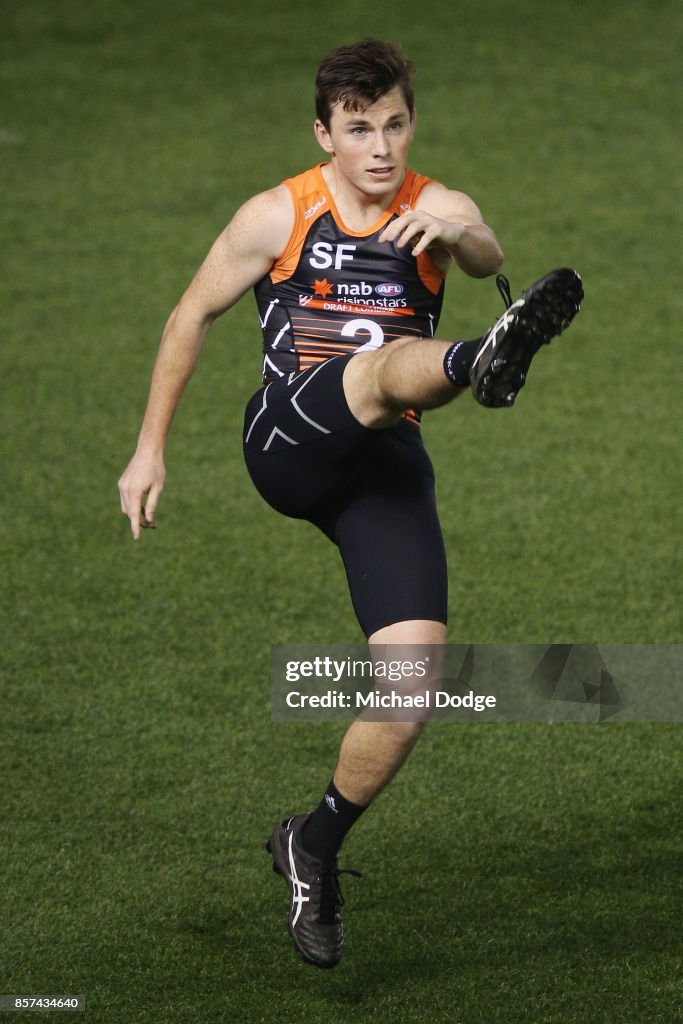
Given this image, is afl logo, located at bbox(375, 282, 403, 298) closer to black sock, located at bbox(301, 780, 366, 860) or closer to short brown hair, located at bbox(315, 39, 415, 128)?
short brown hair, located at bbox(315, 39, 415, 128)

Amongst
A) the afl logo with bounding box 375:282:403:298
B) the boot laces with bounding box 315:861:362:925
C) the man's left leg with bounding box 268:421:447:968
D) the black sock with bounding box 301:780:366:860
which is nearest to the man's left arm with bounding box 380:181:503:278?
the afl logo with bounding box 375:282:403:298

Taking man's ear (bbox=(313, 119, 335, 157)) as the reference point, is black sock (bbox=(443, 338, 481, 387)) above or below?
below

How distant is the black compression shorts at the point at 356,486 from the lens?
3.04 meters

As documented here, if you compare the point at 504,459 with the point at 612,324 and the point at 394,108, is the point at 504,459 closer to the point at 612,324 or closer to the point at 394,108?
the point at 612,324

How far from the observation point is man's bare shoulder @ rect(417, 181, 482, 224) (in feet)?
10.6

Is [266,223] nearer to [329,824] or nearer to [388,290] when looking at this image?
[388,290]

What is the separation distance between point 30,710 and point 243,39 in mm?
6839

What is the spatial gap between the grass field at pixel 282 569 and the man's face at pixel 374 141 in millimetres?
1679

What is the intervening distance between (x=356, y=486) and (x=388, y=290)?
43 cm

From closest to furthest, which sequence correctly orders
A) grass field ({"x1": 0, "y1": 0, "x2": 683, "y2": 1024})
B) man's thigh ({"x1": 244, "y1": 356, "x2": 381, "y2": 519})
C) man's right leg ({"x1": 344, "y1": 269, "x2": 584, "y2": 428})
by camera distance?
1. man's right leg ({"x1": 344, "y1": 269, "x2": 584, "y2": 428})
2. man's thigh ({"x1": 244, "y1": 356, "x2": 381, "y2": 519})
3. grass field ({"x1": 0, "y1": 0, "x2": 683, "y2": 1024})

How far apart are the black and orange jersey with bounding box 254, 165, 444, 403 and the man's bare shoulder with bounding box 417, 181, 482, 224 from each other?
22mm

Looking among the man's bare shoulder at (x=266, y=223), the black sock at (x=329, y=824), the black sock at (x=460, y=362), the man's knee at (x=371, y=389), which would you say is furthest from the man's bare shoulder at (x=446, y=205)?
the black sock at (x=329, y=824)

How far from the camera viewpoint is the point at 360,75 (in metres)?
3.13

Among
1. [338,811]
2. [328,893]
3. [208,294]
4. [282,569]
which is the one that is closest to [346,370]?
[208,294]
